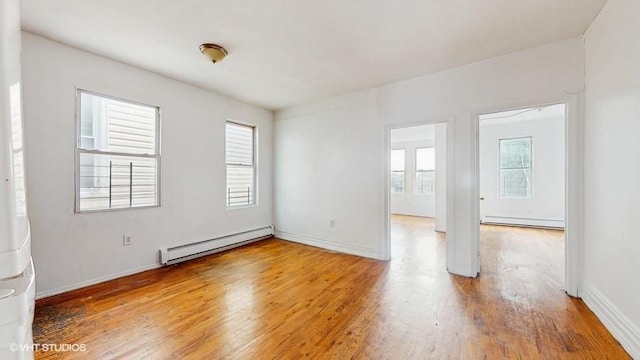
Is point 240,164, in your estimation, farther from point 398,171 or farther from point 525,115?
point 525,115

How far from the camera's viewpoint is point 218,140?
431 cm

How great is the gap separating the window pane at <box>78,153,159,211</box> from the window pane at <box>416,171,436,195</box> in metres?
7.41

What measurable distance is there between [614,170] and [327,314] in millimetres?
2612

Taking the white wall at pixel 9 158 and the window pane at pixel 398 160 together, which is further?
the window pane at pixel 398 160

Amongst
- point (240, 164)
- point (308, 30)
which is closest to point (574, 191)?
point (308, 30)

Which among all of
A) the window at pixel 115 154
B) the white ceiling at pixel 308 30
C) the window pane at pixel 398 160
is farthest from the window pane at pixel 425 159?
the window at pixel 115 154

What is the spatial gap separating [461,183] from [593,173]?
1.14 metres

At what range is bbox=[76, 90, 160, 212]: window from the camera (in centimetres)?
297

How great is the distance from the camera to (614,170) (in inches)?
81.1

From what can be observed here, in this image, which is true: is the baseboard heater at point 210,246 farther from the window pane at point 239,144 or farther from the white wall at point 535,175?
the white wall at point 535,175

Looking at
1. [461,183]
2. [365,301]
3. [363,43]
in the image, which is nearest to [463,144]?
[461,183]

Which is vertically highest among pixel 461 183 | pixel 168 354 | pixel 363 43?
pixel 363 43

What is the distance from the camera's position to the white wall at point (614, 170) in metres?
1.82

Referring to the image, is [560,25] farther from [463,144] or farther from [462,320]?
[462,320]
